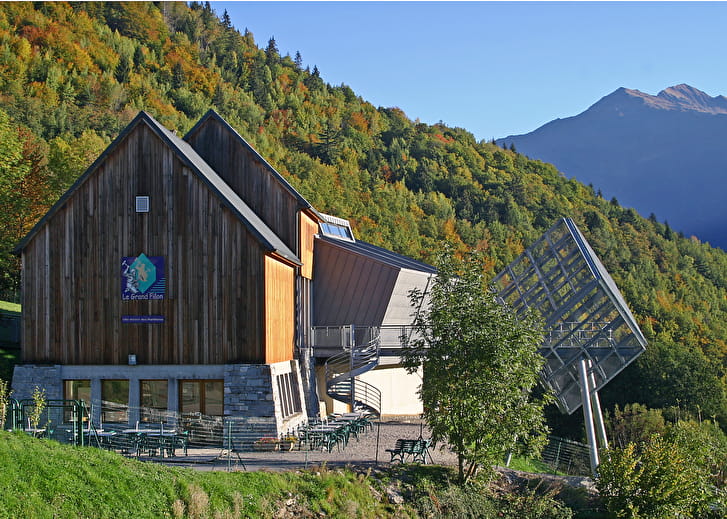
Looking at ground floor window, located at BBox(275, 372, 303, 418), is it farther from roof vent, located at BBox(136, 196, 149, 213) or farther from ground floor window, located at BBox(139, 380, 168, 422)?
roof vent, located at BBox(136, 196, 149, 213)

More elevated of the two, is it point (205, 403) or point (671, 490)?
point (205, 403)

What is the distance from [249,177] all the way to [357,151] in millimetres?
86775

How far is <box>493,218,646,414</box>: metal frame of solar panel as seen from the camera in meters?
34.3

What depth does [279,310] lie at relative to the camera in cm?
3039

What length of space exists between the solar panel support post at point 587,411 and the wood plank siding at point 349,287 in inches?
338

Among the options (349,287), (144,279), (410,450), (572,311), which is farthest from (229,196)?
(572,311)

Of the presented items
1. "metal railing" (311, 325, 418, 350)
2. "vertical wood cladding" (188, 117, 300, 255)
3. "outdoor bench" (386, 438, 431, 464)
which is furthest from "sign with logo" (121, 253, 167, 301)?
"outdoor bench" (386, 438, 431, 464)

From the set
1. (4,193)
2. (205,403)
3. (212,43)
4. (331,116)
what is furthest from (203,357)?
(212,43)

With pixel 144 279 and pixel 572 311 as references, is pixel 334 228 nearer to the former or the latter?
pixel 572 311

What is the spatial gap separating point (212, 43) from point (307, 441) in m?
122

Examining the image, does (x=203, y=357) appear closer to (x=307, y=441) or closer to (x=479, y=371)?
(x=307, y=441)

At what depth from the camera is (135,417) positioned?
1122 inches

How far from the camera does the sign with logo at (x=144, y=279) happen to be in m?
28.9

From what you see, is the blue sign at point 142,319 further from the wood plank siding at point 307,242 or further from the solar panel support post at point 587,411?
the solar panel support post at point 587,411
